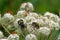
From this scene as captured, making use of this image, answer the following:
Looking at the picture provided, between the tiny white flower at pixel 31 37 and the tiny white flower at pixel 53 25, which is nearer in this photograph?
the tiny white flower at pixel 31 37

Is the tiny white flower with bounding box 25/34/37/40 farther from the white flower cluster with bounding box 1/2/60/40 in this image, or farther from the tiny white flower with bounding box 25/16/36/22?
the tiny white flower with bounding box 25/16/36/22

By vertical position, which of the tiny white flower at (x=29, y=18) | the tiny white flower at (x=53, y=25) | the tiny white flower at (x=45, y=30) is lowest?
the tiny white flower at (x=45, y=30)

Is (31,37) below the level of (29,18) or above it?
below

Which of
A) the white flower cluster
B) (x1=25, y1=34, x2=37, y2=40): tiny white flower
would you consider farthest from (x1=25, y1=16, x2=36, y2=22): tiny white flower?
(x1=25, y1=34, x2=37, y2=40): tiny white flower

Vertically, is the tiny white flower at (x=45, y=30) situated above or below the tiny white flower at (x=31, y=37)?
above

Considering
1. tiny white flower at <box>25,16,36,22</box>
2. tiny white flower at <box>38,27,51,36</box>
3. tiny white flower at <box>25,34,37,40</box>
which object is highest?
tiny white flower at <box>25,16,36,22</box>

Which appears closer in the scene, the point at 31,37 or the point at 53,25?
the point at 31,37

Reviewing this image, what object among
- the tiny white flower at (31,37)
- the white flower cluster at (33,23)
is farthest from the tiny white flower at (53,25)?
the tiny white flower at (31,37)

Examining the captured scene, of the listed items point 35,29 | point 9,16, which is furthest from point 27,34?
point 9,16

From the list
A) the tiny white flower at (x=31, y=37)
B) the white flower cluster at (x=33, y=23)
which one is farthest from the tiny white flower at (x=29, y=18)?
the tiny white flower at (x=31, y=37)

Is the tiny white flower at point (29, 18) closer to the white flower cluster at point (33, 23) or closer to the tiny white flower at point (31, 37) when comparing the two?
the white flower cluster at point (33, 23)

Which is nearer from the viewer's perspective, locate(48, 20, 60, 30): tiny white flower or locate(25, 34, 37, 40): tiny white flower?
locate(25, 34, 37, 40): tiny white flower
